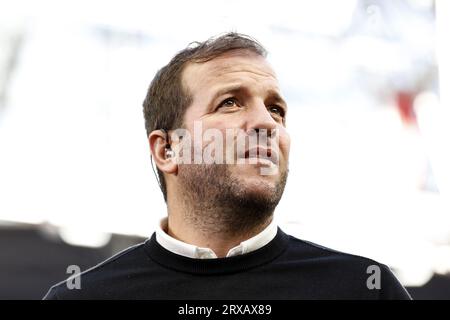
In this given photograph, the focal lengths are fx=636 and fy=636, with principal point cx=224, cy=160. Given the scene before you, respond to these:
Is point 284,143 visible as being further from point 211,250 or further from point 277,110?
point 211,250

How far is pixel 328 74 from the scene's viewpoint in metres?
5.46

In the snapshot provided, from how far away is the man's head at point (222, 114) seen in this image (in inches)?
53.9

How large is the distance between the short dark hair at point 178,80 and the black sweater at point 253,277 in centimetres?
28

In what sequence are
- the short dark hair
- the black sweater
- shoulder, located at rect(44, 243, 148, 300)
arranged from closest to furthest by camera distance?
the black sweater
shoulder, located at rect(44, 243, 148, 300)
the short dark hair

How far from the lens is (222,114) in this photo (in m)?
1.43

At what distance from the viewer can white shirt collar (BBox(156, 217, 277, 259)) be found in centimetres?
138

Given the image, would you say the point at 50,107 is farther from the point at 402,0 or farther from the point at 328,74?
the point at 402,0

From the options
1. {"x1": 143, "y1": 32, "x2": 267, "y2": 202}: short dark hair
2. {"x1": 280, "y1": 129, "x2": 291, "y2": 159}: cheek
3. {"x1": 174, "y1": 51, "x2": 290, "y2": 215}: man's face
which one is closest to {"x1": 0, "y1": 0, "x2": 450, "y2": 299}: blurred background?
{"x1": 143, "y1": 32, "x2": 267, "y2": 202}: short dark hair

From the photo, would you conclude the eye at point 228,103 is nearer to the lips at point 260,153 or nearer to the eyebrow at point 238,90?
the eyebrow at point 238,90

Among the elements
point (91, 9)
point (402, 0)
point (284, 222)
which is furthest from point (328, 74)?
point (91, 9)

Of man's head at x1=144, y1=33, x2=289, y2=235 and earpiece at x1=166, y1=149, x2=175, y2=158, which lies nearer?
man's head at x1=144, y1=33, x2=289, y2=235

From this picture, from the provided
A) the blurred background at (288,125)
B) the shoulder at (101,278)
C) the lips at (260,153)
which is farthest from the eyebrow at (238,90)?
the blurred background at (288,125)

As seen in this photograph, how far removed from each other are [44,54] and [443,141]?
131 inches

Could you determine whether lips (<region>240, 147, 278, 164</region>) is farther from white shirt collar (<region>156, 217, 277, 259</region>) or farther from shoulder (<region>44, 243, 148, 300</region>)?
shoulder (<region>44, 243, 148, 300</region>)
